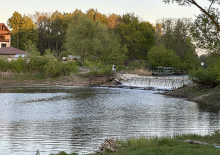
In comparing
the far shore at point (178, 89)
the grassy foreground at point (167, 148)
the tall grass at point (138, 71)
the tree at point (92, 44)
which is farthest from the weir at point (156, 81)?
the grassy foreground at point (167, 148)

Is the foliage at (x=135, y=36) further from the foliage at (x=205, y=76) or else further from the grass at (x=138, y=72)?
the foliage at (x=205, y=76)

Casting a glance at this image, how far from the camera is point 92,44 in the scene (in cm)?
5125

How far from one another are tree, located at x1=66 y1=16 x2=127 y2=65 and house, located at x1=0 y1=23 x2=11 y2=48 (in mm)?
20084

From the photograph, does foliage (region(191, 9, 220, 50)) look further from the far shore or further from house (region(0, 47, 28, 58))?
house (region(0, 47, 28, 58))

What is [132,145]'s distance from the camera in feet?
30.4

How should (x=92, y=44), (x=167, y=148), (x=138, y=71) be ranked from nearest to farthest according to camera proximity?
(x=167, y=148), (x=138, y=71), (x=92, y=44)

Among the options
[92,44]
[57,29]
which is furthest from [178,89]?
[57,29]

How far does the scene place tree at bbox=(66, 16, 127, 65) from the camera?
50719 millimetres

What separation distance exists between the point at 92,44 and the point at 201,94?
28665 mm

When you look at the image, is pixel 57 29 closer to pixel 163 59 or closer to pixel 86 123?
pixel 163 59

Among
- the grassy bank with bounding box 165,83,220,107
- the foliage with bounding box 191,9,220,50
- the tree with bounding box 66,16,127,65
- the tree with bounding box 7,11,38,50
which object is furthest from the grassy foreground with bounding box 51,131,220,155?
the tree with bounding box 7,11,38,50

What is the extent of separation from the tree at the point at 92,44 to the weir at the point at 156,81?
8695 millimetres

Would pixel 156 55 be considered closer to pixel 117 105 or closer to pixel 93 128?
pixel 117 105

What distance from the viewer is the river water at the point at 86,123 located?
35.7 ft
